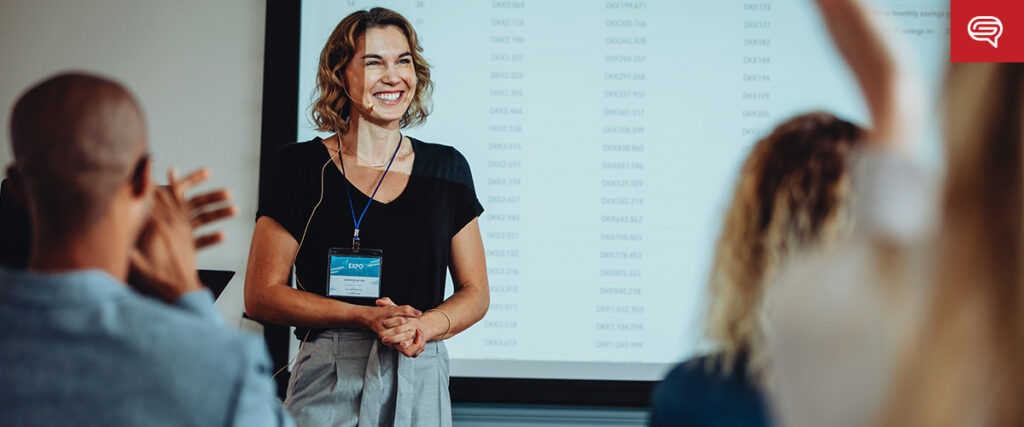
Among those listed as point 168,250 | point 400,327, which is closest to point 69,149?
point 168,250

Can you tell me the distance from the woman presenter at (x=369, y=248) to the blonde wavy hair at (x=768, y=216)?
0.90 meters

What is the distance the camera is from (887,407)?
0.58m

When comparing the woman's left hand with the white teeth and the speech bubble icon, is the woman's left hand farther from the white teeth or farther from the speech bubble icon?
the speech bubble icon

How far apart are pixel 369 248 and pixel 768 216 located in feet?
3.75

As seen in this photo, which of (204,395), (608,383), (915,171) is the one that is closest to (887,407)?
(915,171)

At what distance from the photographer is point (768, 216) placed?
0.89m

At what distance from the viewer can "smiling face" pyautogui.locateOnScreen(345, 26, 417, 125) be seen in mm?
1938

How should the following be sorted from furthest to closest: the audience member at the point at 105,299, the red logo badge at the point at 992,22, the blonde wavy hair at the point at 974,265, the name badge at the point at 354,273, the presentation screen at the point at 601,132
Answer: the presentation screen at the point at 601,132
the red logo badge at the point at 992,22
the name badge at the point at 354,273
the audience member at the point at 105,299
the blonde wavy hair at the point at 974,265

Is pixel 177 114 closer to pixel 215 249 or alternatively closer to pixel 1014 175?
pixel 215 249

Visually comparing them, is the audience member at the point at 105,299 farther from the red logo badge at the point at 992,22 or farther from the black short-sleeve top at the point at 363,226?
the red logo badge at the point at 992,22

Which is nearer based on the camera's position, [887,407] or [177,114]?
[887,407]

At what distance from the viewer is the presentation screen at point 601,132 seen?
2.51 m

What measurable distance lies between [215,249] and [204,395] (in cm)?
185

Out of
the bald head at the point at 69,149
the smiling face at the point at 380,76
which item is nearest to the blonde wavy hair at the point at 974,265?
the bald head at the point at 69,149
